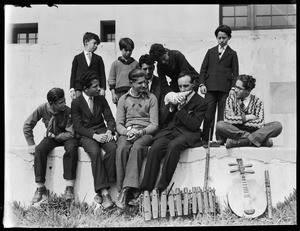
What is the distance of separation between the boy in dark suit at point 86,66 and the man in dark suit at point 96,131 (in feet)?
1.02

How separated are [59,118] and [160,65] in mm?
1371

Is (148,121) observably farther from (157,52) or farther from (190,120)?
(157,52)

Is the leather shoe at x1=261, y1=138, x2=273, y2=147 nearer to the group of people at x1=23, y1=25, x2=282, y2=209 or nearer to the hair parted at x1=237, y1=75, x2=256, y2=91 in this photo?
the group of people at x1=23, y1=25, x2=282, y2=209

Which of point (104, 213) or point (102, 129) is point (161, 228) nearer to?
point (104, 213)

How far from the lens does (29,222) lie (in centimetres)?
883

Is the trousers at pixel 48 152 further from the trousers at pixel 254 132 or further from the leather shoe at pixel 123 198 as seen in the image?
the trousers at pixel 254 132

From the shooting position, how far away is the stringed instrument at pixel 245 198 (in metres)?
8.56

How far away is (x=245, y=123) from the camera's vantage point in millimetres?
8781

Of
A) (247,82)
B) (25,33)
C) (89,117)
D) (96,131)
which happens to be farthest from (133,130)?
(25,33)

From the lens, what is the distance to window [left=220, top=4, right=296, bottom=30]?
10445 mm

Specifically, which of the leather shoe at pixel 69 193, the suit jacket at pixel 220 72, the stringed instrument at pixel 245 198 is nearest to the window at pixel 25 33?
the leather shoe at pixel 69 193

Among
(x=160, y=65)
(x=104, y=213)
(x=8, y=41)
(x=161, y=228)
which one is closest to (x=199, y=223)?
(x=161, y=228)

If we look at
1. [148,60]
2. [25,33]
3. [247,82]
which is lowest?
[247,82]

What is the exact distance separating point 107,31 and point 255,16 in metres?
2.17
